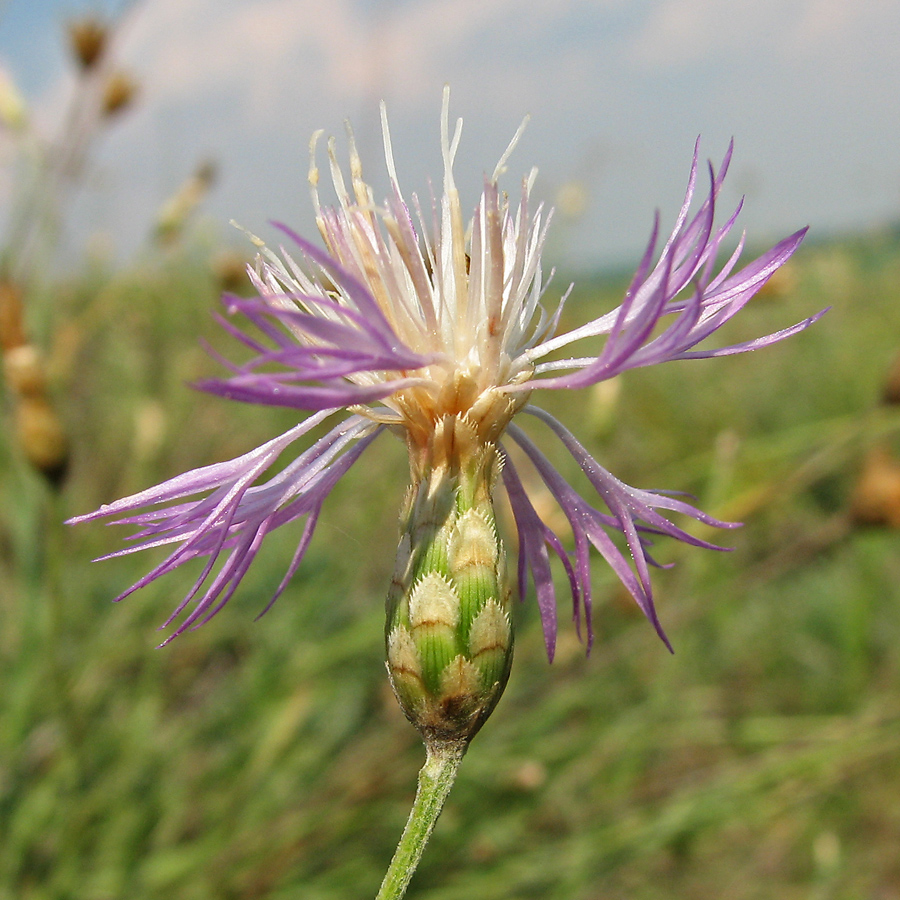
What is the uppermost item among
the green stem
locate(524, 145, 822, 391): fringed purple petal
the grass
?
locate(524, 145, 822, 391): fringed purple petal

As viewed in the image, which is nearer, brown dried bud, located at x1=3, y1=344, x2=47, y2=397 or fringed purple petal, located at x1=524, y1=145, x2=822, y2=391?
fringed purple petal, located at x1=524, y1=145, x2=822, y2=391

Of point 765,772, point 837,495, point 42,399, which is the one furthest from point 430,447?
point 837,495

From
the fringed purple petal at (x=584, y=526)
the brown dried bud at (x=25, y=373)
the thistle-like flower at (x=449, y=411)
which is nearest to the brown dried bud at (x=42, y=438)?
the brown dried bud at (x=25, y=373)

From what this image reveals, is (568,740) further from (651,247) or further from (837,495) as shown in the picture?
(837,495)

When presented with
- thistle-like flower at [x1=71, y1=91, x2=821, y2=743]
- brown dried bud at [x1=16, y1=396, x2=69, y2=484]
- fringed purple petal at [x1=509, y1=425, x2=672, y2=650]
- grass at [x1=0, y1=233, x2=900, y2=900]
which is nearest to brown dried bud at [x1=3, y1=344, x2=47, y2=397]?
brown dried bud at [x1=16, y1=396, x2=69, y2=484]

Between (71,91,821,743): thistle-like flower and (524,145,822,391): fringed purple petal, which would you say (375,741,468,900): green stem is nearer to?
(71,91,821,743): thistle-like flower

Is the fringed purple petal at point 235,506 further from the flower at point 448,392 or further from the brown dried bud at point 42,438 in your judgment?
the brown dried bud at point 42,438

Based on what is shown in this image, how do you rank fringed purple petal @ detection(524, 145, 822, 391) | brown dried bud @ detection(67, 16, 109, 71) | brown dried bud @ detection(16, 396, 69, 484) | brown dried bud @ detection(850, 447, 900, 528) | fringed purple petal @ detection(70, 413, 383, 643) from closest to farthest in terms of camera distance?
fringed purple petal @ detection(524, 145, 822, 391) → fringed purple petal @ detection(70, 413, 383, 643) → brown dried bud @ detection(16, 396, 69, 484) → brown dried bud @ detection(850, 447, 900, 528) → brown dried bud @ detection(67, 16, 109, 71)
